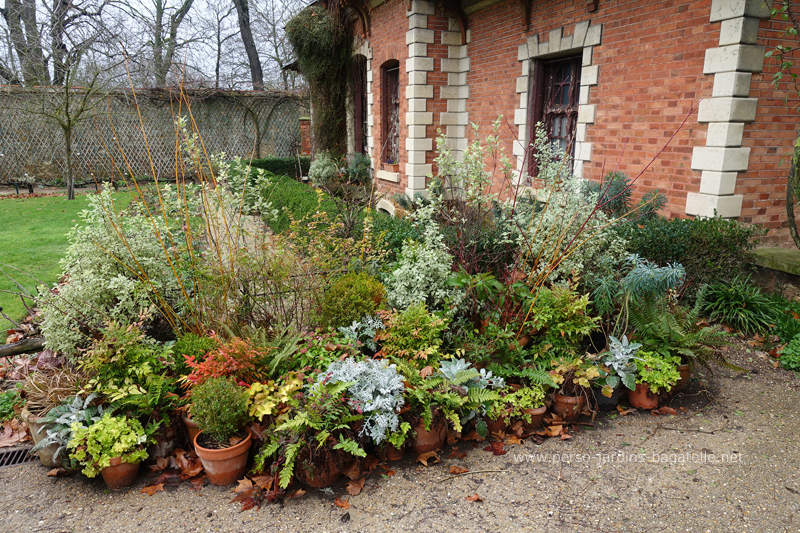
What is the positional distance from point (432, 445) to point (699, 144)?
4.20 metres

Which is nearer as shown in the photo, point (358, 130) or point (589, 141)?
point (589, 141)

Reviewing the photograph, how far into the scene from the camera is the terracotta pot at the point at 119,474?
2.87 metres

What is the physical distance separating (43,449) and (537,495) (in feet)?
9.45

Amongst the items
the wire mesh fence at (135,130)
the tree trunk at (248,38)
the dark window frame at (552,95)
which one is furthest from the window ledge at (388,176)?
the tree trunk at (248,38)

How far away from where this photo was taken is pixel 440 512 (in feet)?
8.78

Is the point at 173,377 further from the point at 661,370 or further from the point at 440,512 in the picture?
the point at 661,370

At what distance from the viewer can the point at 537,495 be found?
2779mm

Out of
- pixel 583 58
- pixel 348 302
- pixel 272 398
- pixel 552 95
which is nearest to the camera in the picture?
pixel 272 398

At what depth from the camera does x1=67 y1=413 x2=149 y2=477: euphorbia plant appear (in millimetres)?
2803

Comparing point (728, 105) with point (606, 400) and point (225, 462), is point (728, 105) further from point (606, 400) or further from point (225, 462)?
point (225, 462)

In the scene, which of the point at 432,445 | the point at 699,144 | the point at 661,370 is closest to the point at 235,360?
the point at 432,445

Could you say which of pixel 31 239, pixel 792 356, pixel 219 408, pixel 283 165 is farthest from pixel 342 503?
pixel 283 165

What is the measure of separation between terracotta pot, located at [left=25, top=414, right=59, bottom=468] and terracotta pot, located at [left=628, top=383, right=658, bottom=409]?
12.4ft

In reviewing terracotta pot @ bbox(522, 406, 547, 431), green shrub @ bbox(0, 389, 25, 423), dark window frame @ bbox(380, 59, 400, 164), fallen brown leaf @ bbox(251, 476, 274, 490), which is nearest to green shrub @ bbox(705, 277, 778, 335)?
terracotta pot @ bbox(522, 406, 547, 431)
